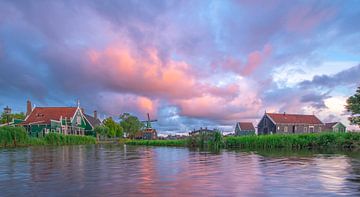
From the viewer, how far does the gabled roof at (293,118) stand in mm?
80062

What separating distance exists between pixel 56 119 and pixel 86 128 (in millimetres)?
12848

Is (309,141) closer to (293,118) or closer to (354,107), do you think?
(354,107)

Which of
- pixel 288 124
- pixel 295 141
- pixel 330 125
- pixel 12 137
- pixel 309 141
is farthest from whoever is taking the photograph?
pixel 330 125

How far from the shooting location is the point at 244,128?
96.9 m

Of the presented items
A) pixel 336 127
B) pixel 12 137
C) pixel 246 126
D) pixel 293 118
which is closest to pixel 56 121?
pixel 12 137

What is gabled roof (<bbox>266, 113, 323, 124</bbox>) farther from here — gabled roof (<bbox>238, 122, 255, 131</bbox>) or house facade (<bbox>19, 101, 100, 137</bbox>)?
house facade (<bbox>19, 101, 100, 137</bbox>)

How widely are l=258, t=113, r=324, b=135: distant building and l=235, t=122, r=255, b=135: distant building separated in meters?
10.6

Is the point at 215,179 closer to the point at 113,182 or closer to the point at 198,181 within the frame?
the point at 198,181

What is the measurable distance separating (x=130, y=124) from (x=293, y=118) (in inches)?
2434

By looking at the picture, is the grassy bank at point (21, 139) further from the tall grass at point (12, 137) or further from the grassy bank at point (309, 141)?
the grassy bank at point (309, 141)

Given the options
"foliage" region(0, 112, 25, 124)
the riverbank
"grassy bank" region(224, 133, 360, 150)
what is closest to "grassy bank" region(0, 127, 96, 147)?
the riverbank

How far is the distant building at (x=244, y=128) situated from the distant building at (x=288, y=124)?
34.7 ft

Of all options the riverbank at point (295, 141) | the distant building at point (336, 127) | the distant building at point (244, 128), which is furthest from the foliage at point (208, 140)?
the distant building at point (336, 127)

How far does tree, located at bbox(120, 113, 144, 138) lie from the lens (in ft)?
411
